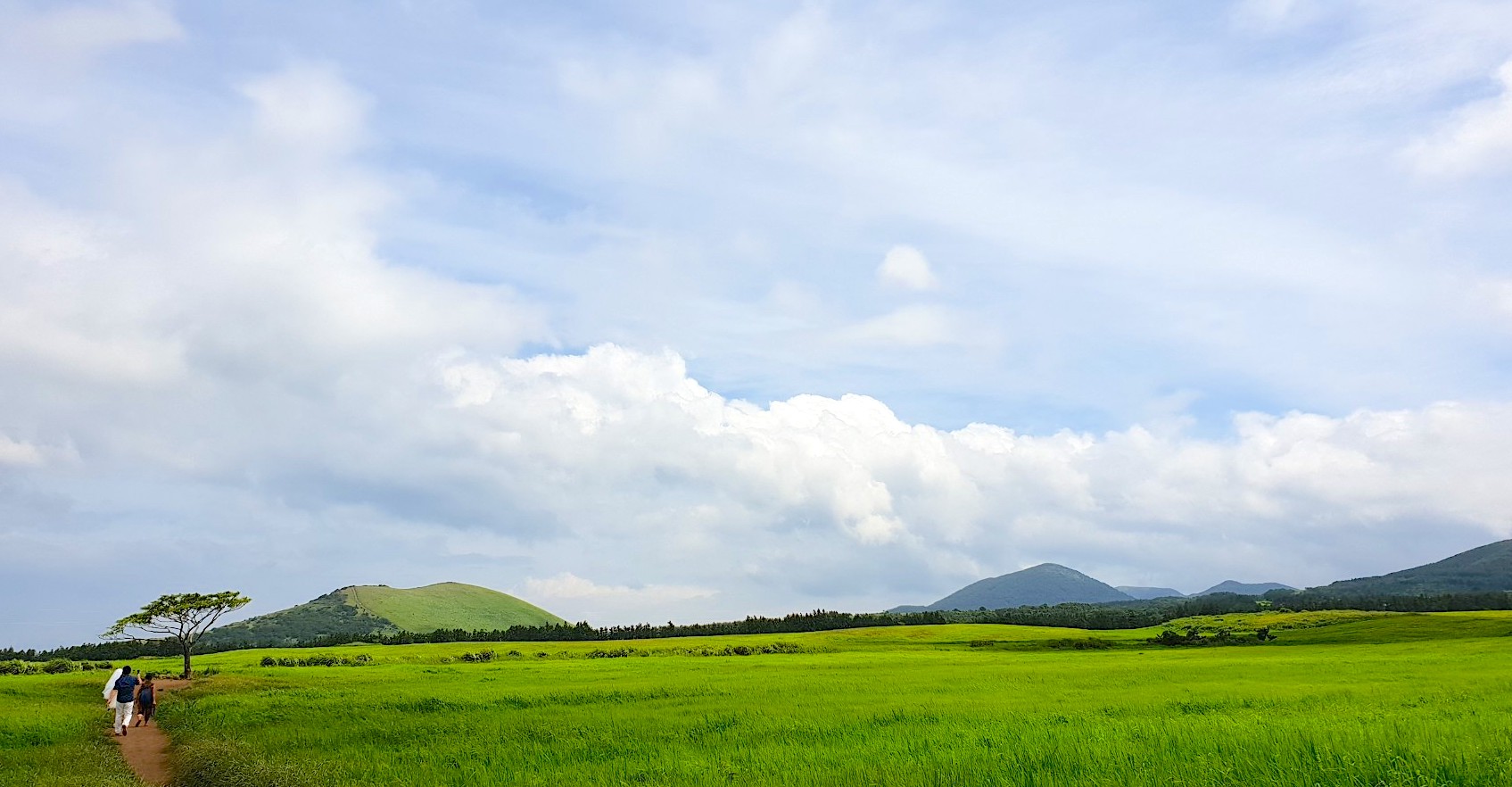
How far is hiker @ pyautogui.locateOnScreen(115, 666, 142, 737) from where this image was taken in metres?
32.8

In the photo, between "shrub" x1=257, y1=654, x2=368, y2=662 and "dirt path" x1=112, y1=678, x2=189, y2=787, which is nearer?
"dirt path" x1=112, y1=678, x2=189, y2=787

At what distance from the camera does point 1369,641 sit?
87.6 m

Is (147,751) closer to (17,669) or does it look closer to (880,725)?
(880,725)

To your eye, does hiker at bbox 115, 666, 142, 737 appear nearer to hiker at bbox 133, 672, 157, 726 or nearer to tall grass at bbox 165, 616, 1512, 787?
tall grass at bbox 165, 616, 1512, 787

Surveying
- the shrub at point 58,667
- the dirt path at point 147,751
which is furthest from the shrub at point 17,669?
the dirt path at point 147,751

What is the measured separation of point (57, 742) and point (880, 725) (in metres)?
28.6

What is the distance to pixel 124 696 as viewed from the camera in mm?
33094

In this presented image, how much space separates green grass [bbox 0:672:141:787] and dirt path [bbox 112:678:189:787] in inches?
16.9

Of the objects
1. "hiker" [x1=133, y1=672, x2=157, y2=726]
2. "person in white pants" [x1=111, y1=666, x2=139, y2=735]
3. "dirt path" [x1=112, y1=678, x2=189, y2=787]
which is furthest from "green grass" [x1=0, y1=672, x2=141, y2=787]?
"hiker" [x1=133, y1=672, x2=157, y2=726]

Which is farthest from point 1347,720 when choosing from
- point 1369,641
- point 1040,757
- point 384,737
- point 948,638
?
point 948,638

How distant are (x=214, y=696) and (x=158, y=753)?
2060cm

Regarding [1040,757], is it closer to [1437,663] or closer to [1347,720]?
[1347,720]

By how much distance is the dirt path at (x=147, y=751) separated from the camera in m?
23.6

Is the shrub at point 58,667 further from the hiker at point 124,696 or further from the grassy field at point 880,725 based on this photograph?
the hiker at point 124,696
